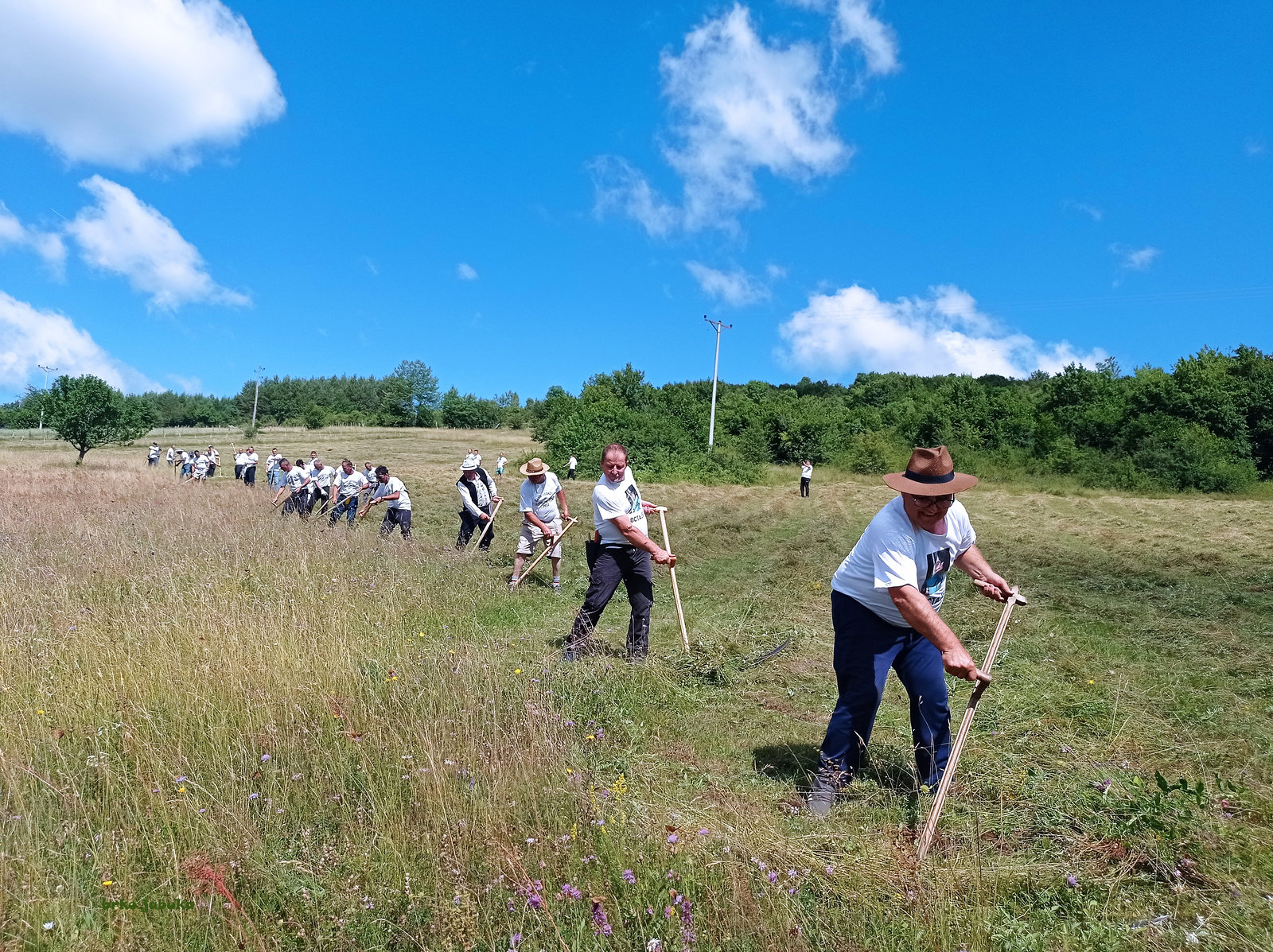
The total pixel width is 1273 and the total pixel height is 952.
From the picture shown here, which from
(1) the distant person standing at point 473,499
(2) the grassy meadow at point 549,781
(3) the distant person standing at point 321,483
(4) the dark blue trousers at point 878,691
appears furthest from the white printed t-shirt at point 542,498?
(3) the distant person standing at point 321,483

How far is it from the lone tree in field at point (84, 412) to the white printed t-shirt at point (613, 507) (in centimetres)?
4250

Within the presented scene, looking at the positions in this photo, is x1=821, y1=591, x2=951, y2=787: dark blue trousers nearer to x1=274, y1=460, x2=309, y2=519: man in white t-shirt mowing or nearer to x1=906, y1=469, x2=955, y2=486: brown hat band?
x1=906, y1=469, x2=955, y2=486: brown hat band

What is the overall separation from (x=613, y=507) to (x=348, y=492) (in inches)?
381

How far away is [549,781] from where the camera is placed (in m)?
3.27

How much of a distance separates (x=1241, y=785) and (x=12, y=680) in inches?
259

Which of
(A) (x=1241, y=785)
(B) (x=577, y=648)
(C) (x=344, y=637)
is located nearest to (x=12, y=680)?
(C) (x=344, y=637)

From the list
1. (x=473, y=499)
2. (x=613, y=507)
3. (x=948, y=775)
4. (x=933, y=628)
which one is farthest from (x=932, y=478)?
(x=473, y=499)

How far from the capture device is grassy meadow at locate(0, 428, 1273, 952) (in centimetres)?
248

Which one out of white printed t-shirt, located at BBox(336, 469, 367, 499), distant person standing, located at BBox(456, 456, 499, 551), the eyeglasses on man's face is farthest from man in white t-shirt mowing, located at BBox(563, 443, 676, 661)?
white printed t-shirt, located at BBox(336, 469, 367, 499)

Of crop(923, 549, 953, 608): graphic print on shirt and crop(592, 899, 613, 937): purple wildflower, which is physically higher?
crop(923, 549, 953, 608): graphic print on shirt

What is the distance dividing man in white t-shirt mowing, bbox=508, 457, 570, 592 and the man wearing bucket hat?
5.87 m

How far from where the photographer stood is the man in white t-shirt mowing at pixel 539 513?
30.2ft

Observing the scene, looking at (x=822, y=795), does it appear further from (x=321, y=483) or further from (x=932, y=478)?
(x=321, y=483)

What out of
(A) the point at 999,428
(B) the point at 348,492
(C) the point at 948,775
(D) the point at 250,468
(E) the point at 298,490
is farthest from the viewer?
(A) the point at 999,428
